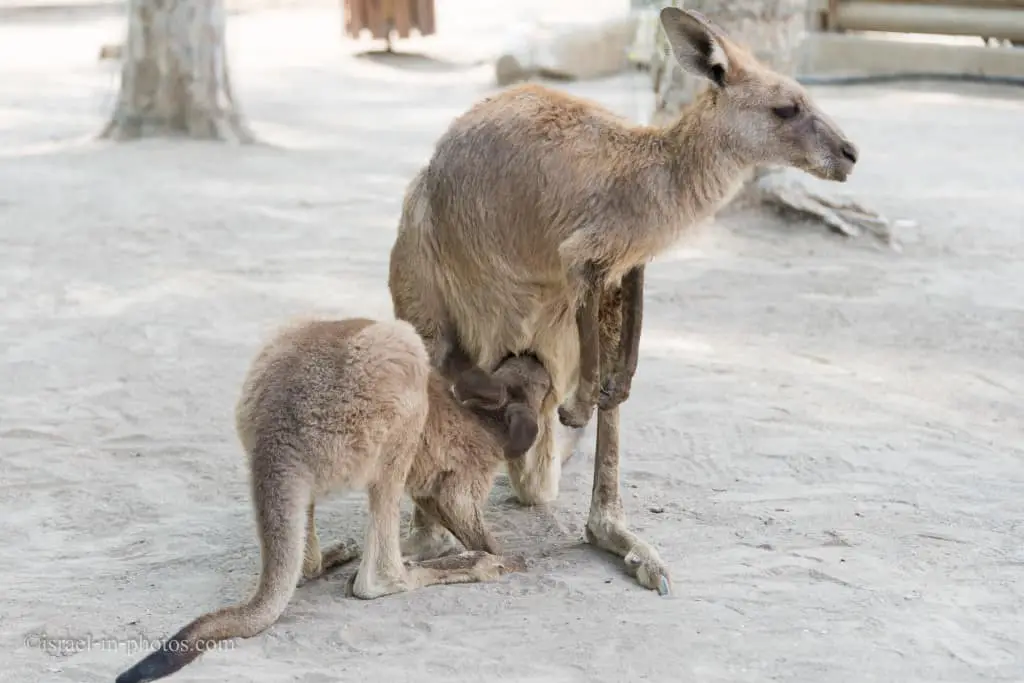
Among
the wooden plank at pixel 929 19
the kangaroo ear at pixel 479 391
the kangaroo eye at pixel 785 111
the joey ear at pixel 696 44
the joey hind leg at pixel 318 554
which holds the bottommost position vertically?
the joey hind leg at pixel 318 554

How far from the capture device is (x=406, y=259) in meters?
4.36

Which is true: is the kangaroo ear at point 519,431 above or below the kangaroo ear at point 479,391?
below

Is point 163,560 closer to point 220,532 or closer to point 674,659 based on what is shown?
point 220,532

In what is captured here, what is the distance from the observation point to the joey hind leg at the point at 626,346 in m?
4.17

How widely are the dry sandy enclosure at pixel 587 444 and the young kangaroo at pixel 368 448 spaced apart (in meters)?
0.09

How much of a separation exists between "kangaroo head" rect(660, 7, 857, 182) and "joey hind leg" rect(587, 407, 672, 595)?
0.96 metres

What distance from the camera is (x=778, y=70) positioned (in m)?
8.46

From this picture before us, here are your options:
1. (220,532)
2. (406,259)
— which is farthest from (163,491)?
(406,259)

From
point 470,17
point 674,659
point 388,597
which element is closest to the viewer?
point 674,659

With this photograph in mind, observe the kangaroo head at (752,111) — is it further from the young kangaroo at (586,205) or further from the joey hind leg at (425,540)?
the joey hind leg at (425,540)

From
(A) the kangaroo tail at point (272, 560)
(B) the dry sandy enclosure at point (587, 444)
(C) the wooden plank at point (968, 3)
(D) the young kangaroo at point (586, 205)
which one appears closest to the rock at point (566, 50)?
(C) the wooden plank at point (968, 3)

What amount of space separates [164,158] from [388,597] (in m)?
7.53

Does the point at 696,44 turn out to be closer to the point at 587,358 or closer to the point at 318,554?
the point at 587,358

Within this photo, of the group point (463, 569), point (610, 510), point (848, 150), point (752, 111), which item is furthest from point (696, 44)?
point (463, 569)
